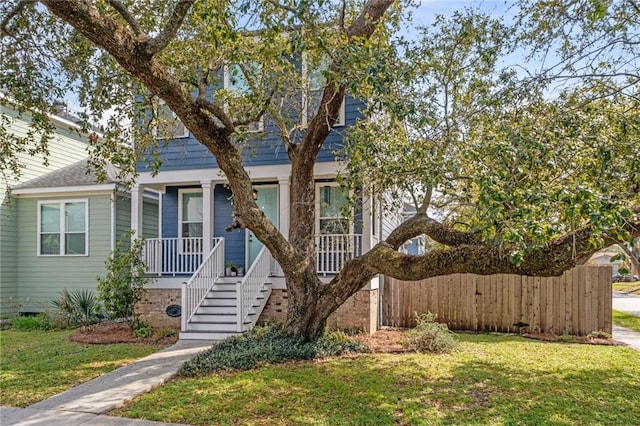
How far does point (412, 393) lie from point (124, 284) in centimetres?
755

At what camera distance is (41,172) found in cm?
1495

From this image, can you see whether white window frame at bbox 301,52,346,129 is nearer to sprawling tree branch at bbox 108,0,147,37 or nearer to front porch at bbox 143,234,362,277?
front porch at bbox 143,234,362,277

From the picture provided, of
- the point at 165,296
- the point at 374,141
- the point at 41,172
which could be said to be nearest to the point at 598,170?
the point at 374,141

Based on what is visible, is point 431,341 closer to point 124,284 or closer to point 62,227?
point 124,284

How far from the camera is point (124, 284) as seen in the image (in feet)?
34.9

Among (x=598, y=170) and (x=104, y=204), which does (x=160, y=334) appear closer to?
(x=104, y=204)

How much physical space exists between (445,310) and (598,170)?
699cm

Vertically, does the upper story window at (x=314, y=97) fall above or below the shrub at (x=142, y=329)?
above

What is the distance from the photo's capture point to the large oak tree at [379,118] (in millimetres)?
4898

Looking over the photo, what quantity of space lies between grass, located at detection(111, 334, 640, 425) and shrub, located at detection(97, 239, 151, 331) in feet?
15.6

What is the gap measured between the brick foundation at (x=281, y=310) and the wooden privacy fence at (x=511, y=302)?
1.02m

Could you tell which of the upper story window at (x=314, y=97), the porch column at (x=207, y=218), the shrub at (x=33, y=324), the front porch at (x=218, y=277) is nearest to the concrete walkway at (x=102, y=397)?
the front porch at (x=218, y=277)

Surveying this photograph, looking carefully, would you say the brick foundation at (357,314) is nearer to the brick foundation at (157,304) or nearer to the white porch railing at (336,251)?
the white porch railing at (336,251)

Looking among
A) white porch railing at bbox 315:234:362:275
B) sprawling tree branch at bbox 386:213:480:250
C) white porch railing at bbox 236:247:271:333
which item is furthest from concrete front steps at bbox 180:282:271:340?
sprawling tree branch at bbox 386:213:480:250
